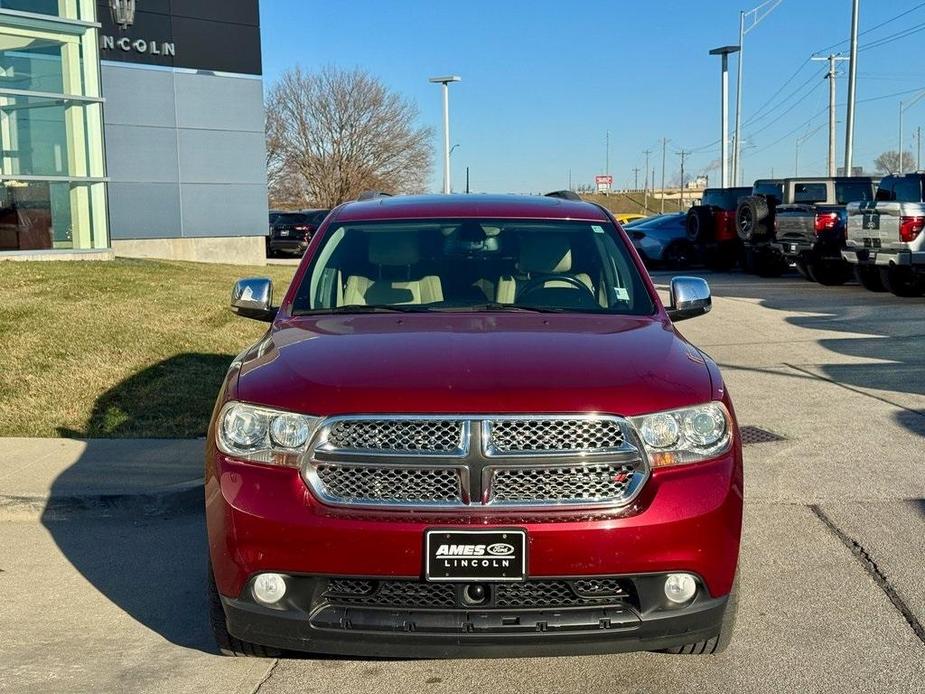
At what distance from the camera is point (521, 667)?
3.95m

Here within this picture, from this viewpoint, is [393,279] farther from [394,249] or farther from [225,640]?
[225,640]

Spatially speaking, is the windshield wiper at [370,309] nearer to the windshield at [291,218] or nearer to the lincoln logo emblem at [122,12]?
the lincoln logo emblem at [122,12]

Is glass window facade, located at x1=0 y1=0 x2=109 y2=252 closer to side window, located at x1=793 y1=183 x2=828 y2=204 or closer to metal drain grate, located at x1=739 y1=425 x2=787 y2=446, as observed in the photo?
metal drain grate, located at x1=739 y1=425 x2=787 y2=446

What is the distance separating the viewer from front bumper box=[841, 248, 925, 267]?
53.8 ft

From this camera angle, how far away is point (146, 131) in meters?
25.4

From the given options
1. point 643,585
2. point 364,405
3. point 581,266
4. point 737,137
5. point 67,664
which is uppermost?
point 737,137

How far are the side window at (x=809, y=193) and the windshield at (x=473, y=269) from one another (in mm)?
18703

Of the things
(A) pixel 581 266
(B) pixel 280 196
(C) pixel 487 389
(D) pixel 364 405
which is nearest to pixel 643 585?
(C) pixel 487 389

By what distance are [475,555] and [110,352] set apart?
7305mm

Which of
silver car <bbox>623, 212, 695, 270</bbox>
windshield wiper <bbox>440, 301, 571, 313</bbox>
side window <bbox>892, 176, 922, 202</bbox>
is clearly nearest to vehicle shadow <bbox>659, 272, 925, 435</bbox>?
side window <bbox>892, 176, 922, 202</bbox>

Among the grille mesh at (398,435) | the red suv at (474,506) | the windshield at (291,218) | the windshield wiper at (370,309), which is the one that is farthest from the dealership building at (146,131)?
the grille mesh at (398,435)

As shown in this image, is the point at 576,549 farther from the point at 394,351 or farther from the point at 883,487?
the point at 883,487

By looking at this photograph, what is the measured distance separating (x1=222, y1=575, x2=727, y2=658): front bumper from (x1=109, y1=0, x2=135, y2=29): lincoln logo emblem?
78.6 feet

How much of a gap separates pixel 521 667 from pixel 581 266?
6.59 ft
